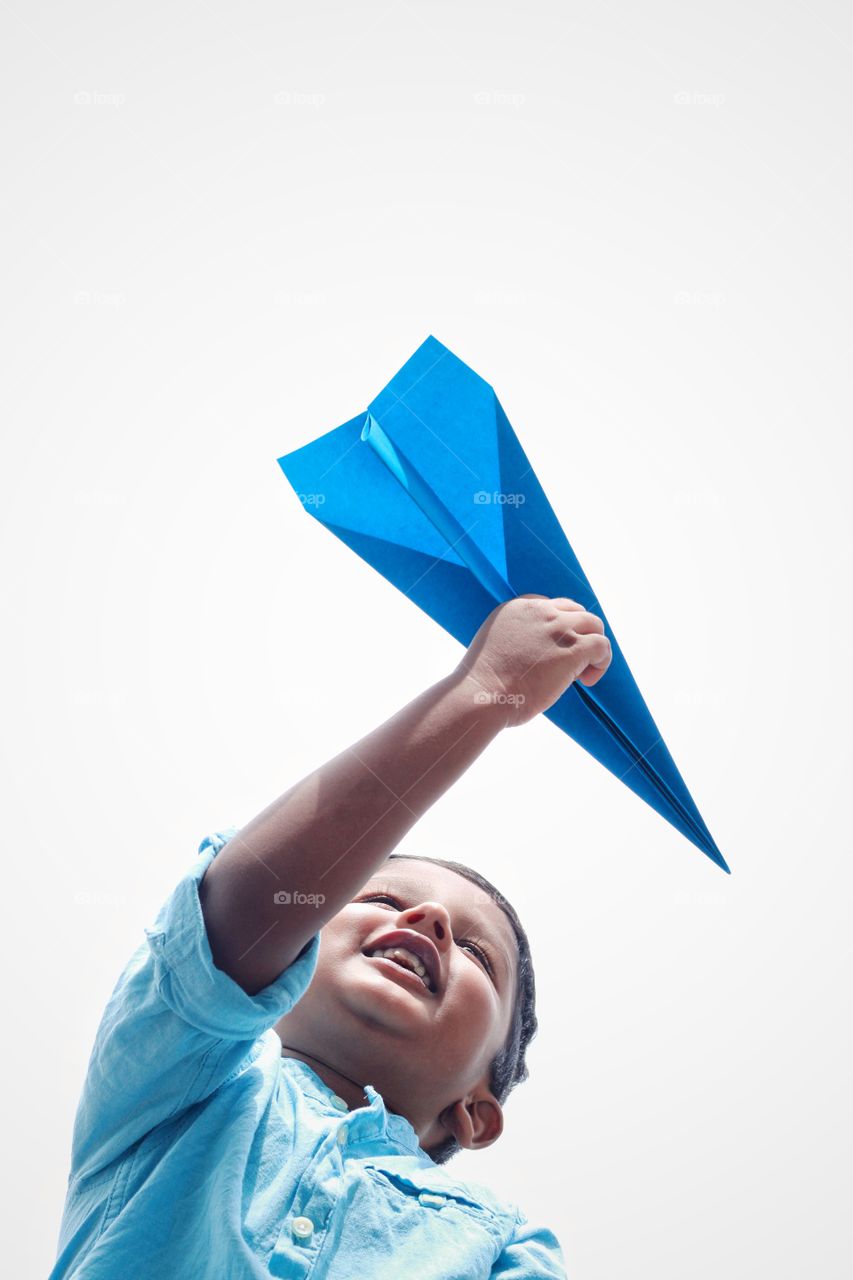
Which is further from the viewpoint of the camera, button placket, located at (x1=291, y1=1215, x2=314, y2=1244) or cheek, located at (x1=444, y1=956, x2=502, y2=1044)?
cheek, located at (x1=444, y1=956, x2=502, y2=1044)

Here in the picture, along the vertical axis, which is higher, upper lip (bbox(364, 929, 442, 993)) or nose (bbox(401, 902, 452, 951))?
nose (bbox(401, 902, 452, 951))

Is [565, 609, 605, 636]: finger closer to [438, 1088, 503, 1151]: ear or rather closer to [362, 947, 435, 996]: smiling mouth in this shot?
[362, 947, 435, 996]: smiling mouth

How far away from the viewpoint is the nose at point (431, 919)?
3.40 ft

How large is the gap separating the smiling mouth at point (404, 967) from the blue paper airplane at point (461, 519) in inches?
11.0

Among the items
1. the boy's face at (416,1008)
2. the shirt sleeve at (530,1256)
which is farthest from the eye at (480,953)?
the shirt sleeve at (530,1256)

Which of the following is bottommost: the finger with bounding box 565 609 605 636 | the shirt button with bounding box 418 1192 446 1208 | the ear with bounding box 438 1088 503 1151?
the ear with bounding box 438 1088 503 1151

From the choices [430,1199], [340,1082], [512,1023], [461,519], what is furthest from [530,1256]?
[461,519]

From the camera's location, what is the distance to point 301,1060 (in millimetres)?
987

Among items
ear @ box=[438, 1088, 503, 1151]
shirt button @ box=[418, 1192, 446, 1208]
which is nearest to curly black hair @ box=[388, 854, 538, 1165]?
ear @ box=[438, 1088, 503, 1151]

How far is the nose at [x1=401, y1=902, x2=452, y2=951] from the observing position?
104 cm

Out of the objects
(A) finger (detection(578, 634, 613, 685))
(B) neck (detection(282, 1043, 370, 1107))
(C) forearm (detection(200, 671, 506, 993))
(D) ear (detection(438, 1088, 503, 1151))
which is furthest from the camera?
(D) ear (detection(438, 1088, 503, 1151))

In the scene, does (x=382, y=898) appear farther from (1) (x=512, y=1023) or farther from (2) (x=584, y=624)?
(2) (x=584, y=624)

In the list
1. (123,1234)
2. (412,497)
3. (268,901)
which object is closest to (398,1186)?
(123,1234)

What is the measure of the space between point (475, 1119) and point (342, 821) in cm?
63
